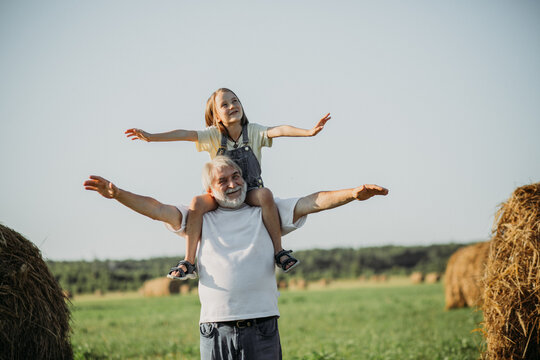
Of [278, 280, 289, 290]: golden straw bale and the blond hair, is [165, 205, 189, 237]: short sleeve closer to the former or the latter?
the blond hair

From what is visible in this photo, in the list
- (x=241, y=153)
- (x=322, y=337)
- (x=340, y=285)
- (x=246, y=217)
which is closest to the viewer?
(x=246, y=217)

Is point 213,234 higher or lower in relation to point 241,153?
lower

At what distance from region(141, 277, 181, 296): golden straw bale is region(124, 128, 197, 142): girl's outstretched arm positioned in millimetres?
27262

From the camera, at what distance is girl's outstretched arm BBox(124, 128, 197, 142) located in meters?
5.18

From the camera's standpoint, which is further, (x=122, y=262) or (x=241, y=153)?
(x=122, y=262)

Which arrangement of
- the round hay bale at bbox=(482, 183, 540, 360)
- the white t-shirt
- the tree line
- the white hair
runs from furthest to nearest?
the tree line, the round hay bale at bbox=(482, 183, 540, 360), the white hair, the white t-shirt

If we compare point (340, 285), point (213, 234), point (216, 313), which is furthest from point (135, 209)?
point (340, 285)

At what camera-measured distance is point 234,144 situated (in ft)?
17.8

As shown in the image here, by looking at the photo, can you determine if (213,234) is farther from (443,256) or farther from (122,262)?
(443,256)

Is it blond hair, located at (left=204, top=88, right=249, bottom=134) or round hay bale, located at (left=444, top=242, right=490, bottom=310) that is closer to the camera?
blond hair, located at (left=204, top=88, right=249, bottom=134)

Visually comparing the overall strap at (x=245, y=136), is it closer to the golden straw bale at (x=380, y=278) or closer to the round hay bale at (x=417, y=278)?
the round hay bale at (x=417, y=278)

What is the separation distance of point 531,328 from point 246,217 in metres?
3.99

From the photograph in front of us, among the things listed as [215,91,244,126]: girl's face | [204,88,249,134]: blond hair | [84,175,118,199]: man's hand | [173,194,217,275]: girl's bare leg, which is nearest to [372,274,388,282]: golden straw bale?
[204,88,249,134]: blond hair

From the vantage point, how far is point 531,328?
6.60m
